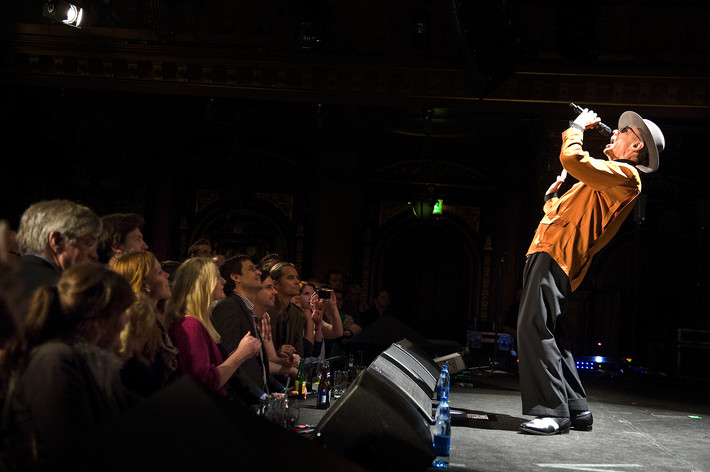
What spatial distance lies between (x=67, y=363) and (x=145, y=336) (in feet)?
2.61

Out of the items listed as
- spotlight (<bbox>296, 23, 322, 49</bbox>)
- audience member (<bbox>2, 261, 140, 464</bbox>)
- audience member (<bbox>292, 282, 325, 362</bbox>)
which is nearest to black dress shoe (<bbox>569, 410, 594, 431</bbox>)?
audience member (<bbox>292, 282, 325, 362</bbox>)

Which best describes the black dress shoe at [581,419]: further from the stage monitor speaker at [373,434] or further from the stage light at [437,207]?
the stage light at [437,207]

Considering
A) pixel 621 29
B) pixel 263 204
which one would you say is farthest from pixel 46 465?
pixel 263 204

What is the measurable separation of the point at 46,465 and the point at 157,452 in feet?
0.54

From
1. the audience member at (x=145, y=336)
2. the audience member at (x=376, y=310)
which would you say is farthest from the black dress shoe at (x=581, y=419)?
the audience member at (x=376, y=310)

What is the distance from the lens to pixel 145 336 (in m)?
2.44

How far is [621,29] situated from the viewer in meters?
8.41

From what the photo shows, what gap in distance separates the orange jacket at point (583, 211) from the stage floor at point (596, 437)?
859 mm

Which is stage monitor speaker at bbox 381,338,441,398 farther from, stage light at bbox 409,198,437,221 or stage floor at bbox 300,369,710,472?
stage light at bbox 409,198,437,221

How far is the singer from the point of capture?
3785 mm

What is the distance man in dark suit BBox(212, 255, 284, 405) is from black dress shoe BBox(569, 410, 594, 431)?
1.58 m

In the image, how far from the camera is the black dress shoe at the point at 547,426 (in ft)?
11.9

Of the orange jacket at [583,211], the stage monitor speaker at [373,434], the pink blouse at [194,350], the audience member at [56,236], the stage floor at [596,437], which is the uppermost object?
the orange jacket at [583,211]

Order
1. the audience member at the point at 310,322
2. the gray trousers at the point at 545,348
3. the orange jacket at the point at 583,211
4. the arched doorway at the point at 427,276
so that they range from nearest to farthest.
A: the gray trousers at the point at 545,348 < the orange jacket at the point at 583,211 < the audience member at the point at 310,322 < the arched doorway at the point at 427,276
